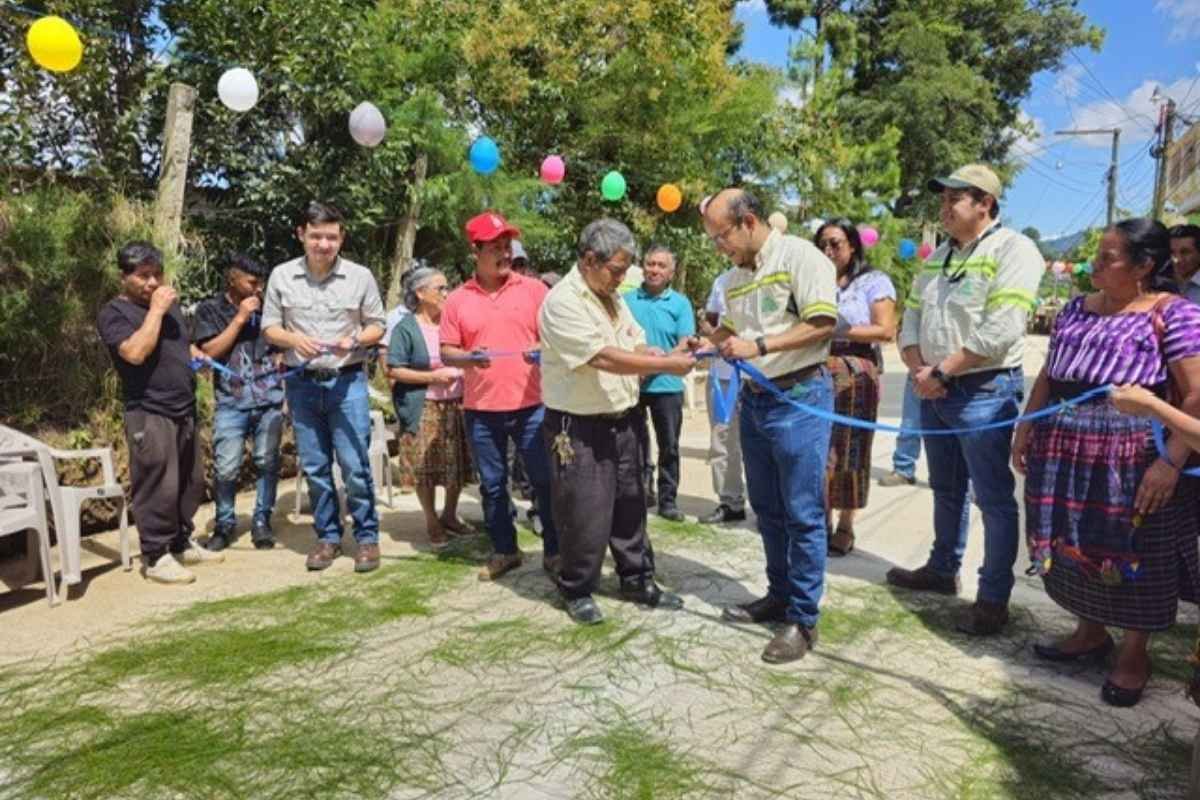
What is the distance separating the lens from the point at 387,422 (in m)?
6.95

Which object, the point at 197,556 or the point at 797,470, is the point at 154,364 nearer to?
the point at 197,556

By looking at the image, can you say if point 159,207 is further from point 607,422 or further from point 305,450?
point 607,422

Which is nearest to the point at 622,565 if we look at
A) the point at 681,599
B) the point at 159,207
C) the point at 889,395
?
the point at 681,599

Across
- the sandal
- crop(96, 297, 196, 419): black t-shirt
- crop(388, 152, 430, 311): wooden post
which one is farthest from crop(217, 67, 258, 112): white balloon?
the sandal

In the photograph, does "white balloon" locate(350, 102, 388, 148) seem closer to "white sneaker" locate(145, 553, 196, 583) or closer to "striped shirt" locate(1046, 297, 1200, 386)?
"white sneaker" locate(145, 553, 196, 583)

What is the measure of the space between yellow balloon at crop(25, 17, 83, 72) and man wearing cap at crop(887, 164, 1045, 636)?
168 inches

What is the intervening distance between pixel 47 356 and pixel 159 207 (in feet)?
4.65

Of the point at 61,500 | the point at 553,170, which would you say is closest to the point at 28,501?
the point at 61,500

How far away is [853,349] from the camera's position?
4.02 m

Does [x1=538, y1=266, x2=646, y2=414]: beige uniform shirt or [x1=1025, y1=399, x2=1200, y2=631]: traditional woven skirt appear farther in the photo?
[x1=538, y1=266, x2=646, y2=414]: beige uniform shirt

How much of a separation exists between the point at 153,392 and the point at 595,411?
2094mm

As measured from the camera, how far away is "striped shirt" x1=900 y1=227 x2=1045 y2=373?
9.36ft

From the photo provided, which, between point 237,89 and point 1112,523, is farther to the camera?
point 237,89

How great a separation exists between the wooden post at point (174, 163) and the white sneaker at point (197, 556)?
2.47 m
